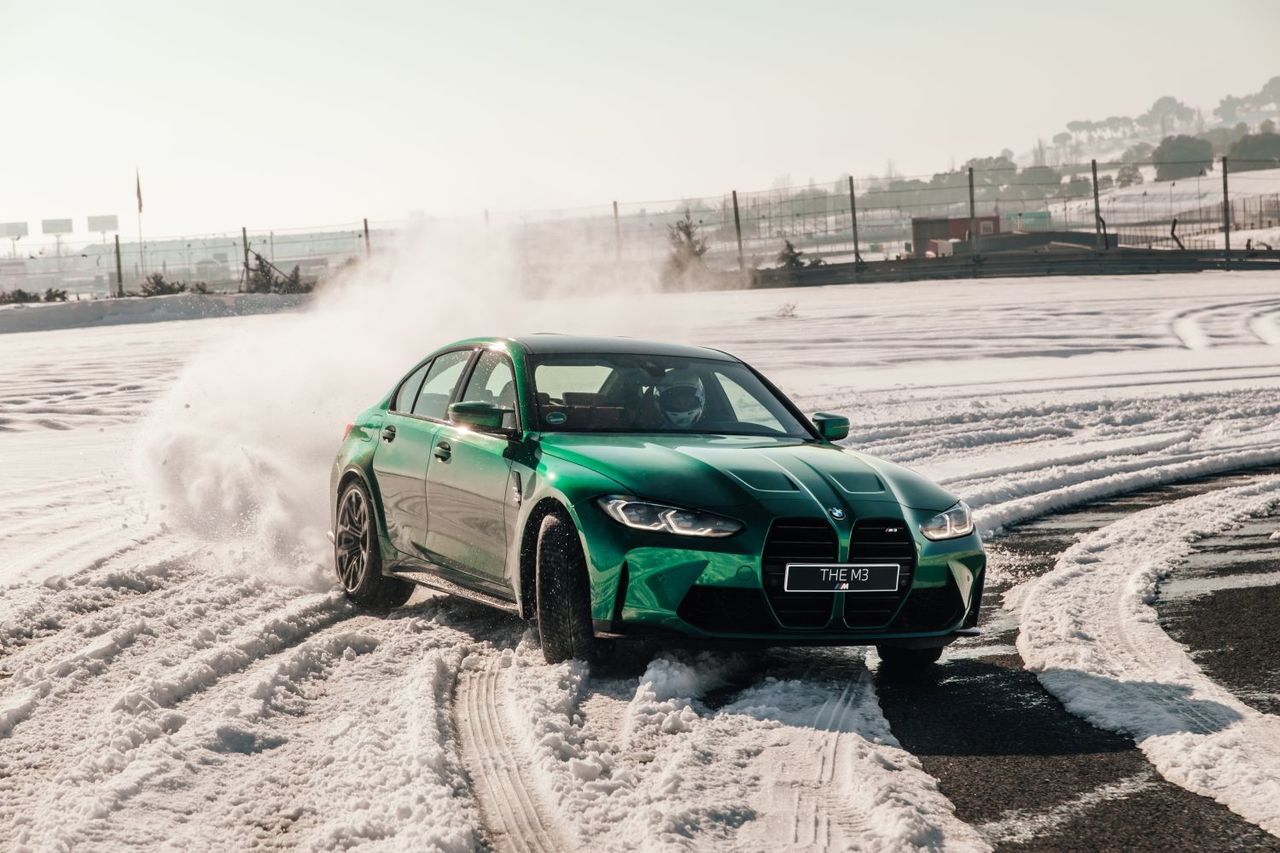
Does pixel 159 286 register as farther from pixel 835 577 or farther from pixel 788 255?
pixel 835 577

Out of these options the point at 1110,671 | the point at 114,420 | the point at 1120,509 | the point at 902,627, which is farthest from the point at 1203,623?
the point at 114,420

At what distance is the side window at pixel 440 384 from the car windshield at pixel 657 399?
57 centimetres

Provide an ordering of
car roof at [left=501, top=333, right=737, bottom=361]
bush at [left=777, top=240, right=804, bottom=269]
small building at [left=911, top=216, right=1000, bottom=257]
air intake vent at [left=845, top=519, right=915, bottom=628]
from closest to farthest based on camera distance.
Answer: air intake vent at [left=845, top=519, right=915, bottom=628], car roof at [left=501, top=333, right=737, bottom=361], bush at [left=777, top=240, right=804, bottom=269], small building at [left=911, top=216, right=1000, bottom=257]

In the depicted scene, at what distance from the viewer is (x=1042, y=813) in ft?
14.9

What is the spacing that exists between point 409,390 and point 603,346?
1.31 meters

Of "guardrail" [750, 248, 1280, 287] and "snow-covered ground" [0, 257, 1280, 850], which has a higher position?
"guardrail" [750, 248, 1280, 287]

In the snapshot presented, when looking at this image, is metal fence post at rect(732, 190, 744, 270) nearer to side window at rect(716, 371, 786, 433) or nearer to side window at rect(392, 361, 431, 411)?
side window at rect(392, 361, 431, 411)

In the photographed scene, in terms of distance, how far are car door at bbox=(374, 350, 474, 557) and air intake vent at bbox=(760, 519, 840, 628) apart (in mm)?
2341

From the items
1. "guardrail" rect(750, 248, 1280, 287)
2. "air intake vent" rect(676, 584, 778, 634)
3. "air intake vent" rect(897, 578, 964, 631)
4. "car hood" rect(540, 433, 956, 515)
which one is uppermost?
"guardrail" rect(750, 248, 1280, 287)

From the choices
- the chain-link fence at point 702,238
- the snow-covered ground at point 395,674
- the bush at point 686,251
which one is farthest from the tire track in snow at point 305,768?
the bush at point 686,251

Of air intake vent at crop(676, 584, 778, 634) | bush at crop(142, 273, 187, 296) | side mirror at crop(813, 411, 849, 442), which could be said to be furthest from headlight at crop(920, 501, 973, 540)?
bush at crop(142, 273, 187, 296)

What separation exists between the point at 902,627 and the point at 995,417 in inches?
438

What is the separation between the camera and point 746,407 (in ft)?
25.9

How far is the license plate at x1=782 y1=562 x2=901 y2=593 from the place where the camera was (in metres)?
6.07
